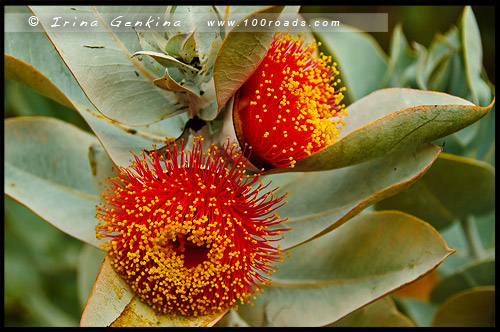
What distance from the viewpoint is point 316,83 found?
2.90 ft

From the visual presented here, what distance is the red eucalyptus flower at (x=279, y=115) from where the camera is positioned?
842 mm

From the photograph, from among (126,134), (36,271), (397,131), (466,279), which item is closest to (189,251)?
(126,134)

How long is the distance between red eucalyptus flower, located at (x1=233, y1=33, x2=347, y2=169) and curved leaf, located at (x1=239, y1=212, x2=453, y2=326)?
0.24m

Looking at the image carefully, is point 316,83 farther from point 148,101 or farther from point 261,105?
point 148,101

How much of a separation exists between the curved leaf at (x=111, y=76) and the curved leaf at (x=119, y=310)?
9.2 inches

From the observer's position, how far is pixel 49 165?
1.11 m

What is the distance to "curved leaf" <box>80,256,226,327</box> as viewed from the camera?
2.60ft

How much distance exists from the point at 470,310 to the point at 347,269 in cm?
35

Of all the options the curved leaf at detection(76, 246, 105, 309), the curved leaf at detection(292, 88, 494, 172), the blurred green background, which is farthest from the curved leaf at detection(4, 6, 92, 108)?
the blurred green background

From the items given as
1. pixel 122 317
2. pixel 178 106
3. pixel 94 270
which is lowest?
pixel 94 270

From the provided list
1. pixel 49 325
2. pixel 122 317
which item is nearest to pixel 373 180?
pixel 122 317

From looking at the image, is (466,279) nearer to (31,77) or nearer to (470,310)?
(470,310)

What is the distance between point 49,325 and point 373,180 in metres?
1.17

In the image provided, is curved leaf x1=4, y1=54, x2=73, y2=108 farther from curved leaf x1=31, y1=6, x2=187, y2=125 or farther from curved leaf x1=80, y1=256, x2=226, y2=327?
curved leaf x1=80, y1=256, x2=226, y2=327
